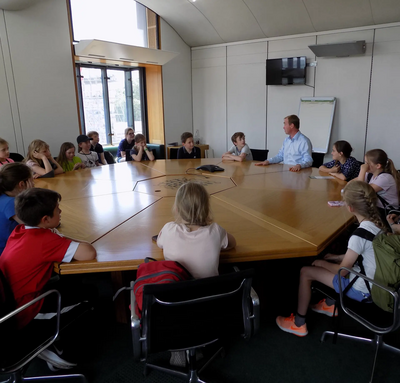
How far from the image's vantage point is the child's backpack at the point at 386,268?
164 cm

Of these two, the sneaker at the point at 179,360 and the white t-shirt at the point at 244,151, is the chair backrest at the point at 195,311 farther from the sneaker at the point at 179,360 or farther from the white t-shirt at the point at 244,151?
the white t-shirt at the point at 244,151

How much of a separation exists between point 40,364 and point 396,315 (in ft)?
6.53

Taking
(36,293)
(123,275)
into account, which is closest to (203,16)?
(123,275)

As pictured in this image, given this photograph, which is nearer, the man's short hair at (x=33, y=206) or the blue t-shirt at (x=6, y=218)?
the man's short hair at (x=33, y=206)

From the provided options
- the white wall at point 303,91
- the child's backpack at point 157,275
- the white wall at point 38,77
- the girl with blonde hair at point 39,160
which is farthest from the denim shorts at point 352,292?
the white wall at point 38,77

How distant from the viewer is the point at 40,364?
205 cm

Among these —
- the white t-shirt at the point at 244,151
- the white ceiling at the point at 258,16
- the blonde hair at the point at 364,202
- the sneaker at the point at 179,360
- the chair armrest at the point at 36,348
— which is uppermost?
the white ceiling at the point at 258,16

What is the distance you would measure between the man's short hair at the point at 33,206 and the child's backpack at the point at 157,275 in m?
0.61

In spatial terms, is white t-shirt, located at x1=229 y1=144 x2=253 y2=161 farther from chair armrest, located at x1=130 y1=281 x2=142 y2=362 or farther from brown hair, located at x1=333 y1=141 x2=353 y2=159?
chair armrest, located at x1=130 y1=281 x2=142 y2=362

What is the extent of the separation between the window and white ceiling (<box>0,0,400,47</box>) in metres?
1.43

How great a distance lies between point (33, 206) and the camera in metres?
1.72

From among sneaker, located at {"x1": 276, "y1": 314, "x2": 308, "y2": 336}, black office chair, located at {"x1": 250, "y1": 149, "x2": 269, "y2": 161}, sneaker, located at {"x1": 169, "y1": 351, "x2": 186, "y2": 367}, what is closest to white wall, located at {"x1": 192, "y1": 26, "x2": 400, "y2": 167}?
black office chair, located at {"x1": 250, "y1": 149, "x2": 269, "y2": 161}

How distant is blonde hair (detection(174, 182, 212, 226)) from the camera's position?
5.55 feet

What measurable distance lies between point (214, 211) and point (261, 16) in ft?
15.8
